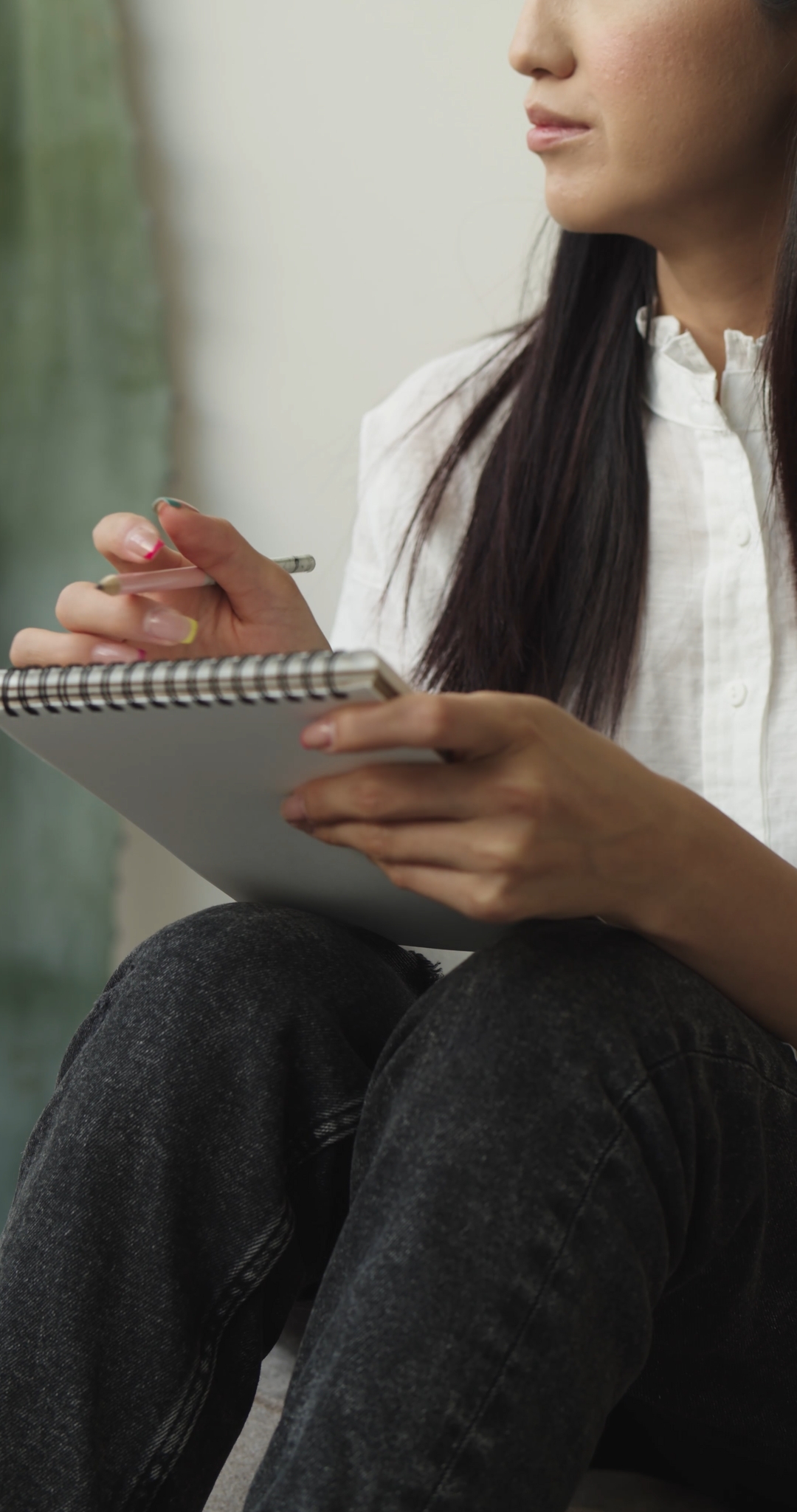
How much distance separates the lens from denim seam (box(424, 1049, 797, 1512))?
43 centimetres

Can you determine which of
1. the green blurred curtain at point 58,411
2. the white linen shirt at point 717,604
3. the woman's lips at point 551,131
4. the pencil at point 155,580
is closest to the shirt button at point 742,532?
the white linen shirt at point 717,604

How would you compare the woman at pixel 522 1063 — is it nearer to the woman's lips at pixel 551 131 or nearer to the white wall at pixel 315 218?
the woman's lips at pixel 551 131

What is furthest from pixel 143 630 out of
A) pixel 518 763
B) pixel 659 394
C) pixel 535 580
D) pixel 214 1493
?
pixel 214 1493

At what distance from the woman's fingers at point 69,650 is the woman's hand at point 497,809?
0.15 metres

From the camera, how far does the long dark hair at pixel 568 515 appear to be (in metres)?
0.88

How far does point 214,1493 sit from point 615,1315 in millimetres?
490

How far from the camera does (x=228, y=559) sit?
2.27 ft

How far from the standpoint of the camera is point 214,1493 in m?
0.83

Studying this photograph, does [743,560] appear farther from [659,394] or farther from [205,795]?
[205,795]

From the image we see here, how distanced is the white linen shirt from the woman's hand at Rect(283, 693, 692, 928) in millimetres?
320

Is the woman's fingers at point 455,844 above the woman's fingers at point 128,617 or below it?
below

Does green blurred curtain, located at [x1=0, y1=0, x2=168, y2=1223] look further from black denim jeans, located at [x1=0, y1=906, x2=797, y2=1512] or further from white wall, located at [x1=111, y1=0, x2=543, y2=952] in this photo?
black denim jeans, located at [x1=0, y1=906, x2=797, y2=1512]

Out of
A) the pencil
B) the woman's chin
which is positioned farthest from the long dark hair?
the pencil

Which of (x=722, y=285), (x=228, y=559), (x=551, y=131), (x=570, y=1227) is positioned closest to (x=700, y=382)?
(x=722, y=285)
